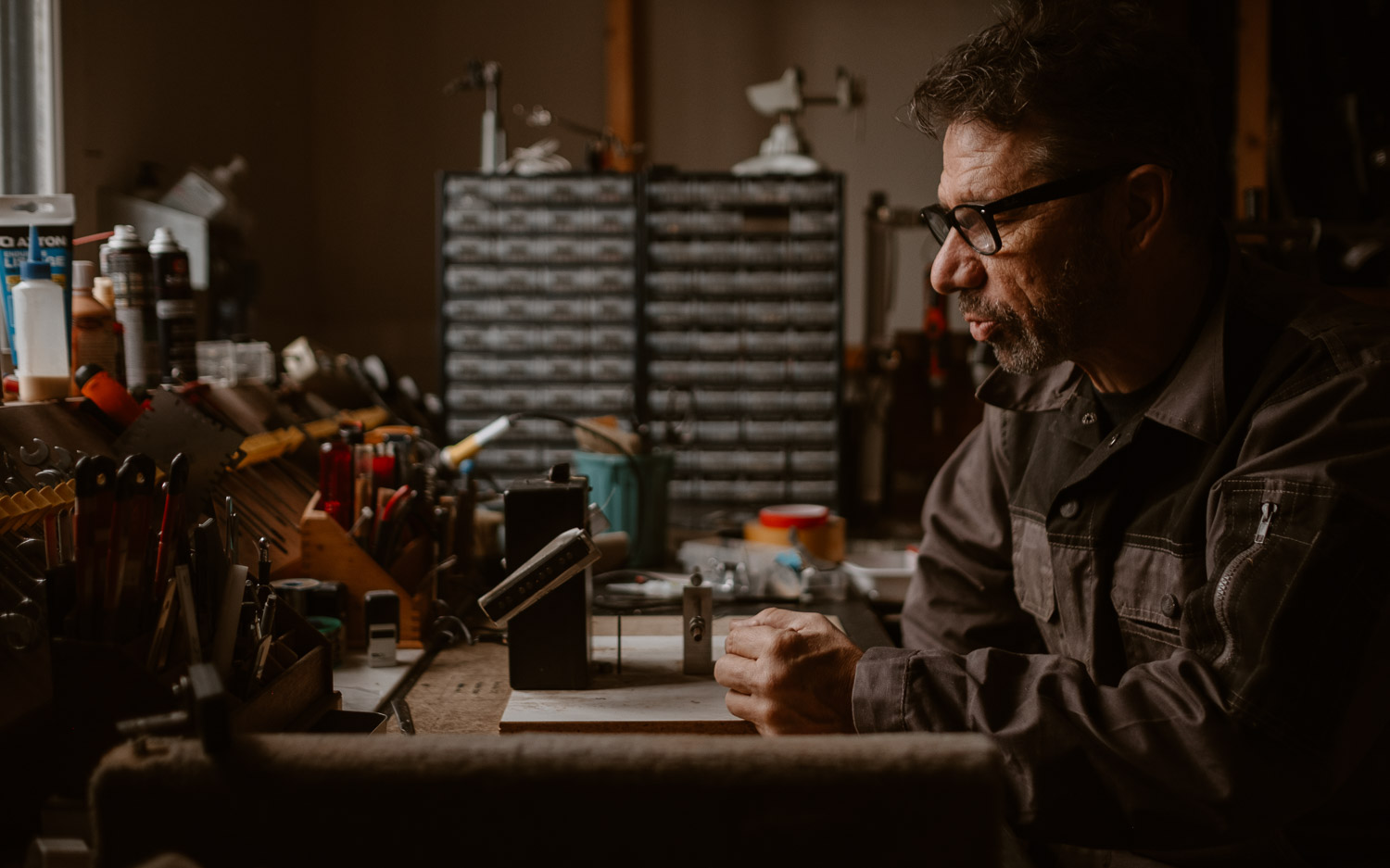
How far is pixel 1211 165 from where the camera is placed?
133 centimetres

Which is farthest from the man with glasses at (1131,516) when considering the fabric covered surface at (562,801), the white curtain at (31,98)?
the white curtain at (31,98)

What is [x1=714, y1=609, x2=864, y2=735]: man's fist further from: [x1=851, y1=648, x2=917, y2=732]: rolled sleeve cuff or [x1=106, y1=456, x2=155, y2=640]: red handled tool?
[x1=106, y1=456, x2=155, y2=640]: red handled tool

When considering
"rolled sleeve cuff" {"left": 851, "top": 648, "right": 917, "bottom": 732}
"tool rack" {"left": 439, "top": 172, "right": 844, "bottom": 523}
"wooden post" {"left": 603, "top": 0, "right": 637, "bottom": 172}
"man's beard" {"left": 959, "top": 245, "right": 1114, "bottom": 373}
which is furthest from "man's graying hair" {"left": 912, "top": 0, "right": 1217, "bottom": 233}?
"wooden post" {"left": 603, "top": 0, "right": 637, "bottom": 172}

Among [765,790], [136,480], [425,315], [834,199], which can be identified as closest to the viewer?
[765,790]

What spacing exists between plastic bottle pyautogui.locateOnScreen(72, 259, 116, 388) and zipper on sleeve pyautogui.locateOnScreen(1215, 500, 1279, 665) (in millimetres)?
1496

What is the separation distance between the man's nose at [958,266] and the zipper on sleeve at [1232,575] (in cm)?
49

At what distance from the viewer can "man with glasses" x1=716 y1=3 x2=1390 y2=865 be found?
0.93 meters

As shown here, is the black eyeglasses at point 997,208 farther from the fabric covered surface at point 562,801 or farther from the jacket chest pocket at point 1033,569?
the fabric covered surface at point 562,801

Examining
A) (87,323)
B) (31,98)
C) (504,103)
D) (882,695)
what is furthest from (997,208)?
(504,103)

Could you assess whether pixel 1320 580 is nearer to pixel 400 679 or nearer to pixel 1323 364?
pixel 1323 364

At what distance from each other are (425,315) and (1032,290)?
3468 millimetres

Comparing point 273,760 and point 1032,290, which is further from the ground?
point 1032,290

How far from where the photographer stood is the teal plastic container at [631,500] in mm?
2105

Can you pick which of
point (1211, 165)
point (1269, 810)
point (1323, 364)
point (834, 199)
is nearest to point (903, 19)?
point (834, 199)
